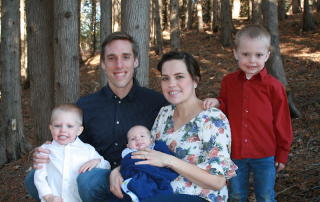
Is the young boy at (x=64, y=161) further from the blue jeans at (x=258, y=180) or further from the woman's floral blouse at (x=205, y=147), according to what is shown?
the blue jeans at (x=258, y=180)

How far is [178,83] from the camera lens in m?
2.24

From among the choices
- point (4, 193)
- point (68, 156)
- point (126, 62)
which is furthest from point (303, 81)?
point (4, 193)

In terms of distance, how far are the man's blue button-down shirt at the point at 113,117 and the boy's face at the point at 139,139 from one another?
1.26 ft

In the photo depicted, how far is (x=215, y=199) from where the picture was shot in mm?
2025

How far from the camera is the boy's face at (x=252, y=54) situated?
2.28 meters

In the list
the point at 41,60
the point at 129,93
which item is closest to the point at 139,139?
the point at 129,93

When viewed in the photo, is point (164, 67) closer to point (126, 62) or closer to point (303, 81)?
point (126, 62)

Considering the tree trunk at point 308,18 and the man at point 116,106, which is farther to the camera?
the tree trunk at point 308,18

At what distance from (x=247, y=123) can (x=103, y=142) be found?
5.27ft

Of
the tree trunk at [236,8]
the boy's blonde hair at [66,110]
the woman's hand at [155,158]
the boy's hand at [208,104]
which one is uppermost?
the tree trunk at [236,8]

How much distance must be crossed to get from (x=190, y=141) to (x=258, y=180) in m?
0.86

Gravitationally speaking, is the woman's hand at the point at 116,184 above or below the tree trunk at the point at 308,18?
below

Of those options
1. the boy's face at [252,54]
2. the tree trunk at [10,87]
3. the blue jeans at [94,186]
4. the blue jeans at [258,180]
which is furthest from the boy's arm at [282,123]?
the tree trunk at [10,87]

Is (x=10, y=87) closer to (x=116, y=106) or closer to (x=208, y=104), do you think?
(x=116, y=106)
